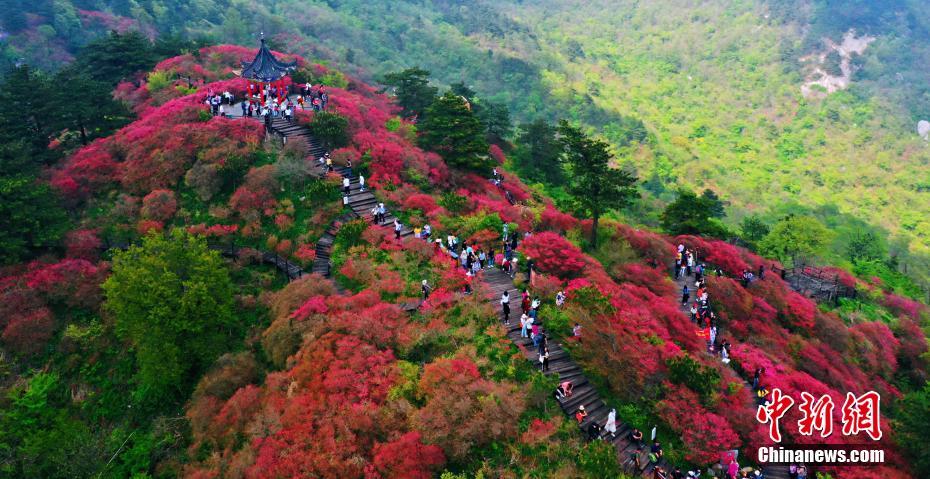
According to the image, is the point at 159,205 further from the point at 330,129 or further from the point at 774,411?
the point at 774,411

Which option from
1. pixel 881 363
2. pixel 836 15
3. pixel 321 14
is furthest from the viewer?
pixel 836 15

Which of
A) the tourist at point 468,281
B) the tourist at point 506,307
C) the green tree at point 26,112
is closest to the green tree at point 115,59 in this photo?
the green tree at point 26,112

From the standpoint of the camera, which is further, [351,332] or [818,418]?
[351,332]

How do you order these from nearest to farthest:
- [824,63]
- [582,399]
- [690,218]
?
[582,399]
[690,218]
[824,63]

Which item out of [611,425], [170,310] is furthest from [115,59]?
[611,425]

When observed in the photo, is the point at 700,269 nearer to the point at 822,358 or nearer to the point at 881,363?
the point at 822,358

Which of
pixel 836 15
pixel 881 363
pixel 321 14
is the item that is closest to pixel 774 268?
pixel 881 363
